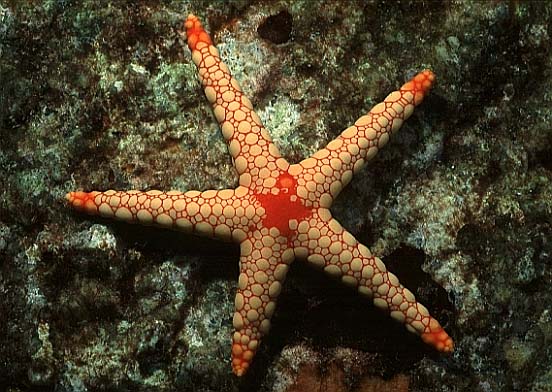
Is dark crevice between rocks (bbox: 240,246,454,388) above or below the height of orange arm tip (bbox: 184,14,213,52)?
below

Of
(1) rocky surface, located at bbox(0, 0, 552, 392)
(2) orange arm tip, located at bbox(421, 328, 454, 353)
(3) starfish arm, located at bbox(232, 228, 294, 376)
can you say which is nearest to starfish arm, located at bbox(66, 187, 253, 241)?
(3) starfish arm, located at bbox(232, 228, 294, 376)

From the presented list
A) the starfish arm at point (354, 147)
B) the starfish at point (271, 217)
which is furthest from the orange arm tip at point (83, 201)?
the starfish arm at point (354, 147)

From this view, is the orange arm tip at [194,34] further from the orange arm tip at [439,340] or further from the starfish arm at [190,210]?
the orange arm tip at [439,340]

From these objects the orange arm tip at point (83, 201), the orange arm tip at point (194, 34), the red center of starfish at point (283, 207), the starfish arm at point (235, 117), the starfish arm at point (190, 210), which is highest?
the orange arm tip at point (194, 34)

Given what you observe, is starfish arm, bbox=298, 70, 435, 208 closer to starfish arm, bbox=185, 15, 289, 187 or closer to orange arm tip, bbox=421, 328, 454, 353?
starfish arm, bbox=185, 15, 289, 187

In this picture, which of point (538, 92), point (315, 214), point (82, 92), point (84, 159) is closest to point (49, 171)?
point (84, 159)

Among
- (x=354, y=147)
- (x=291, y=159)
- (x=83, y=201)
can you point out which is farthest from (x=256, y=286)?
(x=83, y=201)

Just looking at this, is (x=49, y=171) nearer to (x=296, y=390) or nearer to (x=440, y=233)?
(x=296, y=390)
